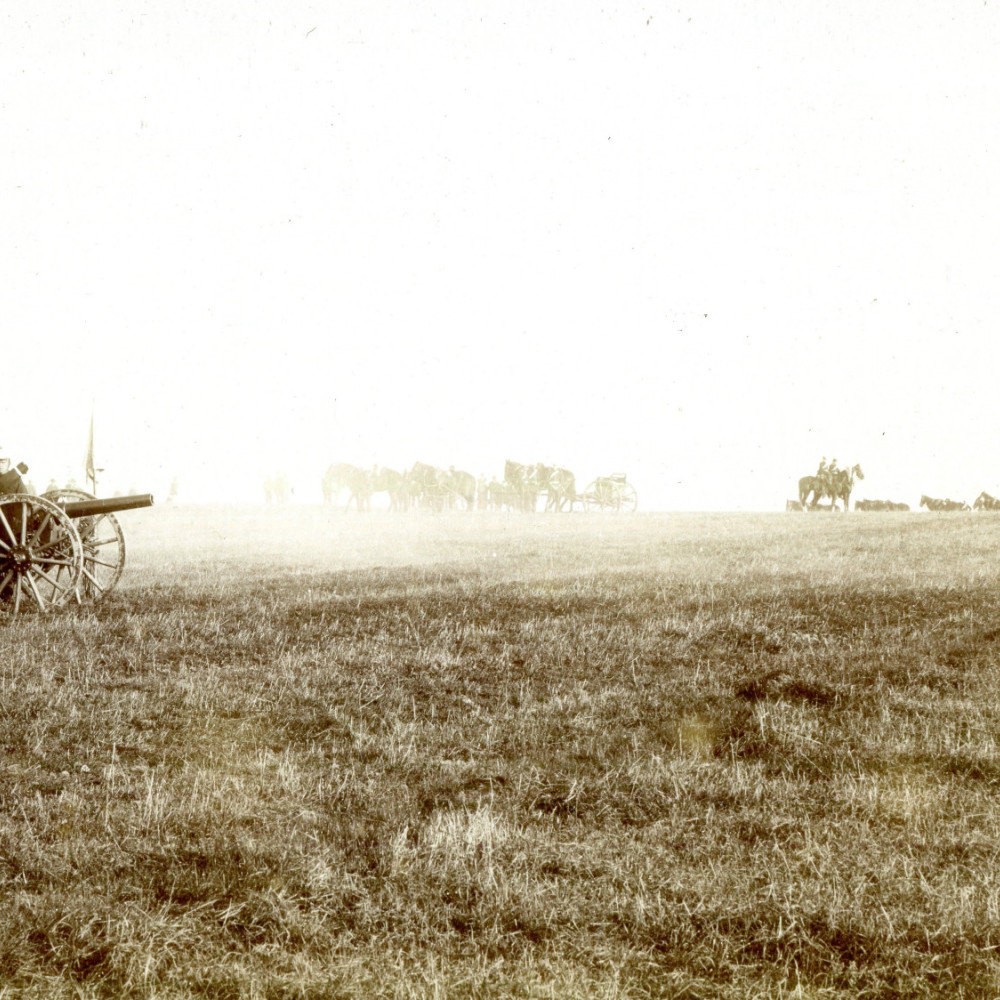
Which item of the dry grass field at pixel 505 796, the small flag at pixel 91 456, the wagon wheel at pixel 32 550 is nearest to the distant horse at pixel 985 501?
the dry grass field at pixel 505 796

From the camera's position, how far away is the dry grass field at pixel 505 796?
4762mm

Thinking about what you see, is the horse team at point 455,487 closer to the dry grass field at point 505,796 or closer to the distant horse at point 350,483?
the distant horse at point 350,483

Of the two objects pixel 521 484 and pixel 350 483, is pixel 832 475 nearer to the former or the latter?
pixel 521 484

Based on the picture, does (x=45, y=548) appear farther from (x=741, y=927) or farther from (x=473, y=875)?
(x=741, y=927)

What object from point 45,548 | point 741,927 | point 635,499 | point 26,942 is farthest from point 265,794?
point 635,499

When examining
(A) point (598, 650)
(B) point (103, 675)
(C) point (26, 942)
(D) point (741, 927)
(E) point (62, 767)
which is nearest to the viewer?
(C) point (26, 942)

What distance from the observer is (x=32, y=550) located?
45.6 ft

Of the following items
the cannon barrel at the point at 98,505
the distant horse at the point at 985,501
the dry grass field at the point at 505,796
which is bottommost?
the dry grass field at the point at 505,796

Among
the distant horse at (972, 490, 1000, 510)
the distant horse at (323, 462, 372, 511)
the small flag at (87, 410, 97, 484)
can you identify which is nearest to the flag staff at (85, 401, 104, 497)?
the small flag at (87, 410, 97, 484)

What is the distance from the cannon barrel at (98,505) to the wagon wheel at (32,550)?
297mm

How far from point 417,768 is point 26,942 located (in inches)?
135

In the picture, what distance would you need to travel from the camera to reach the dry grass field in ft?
15.6

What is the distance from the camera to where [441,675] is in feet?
35.5

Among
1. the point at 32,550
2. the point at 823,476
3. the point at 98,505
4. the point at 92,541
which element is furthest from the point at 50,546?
the point at 823,476
